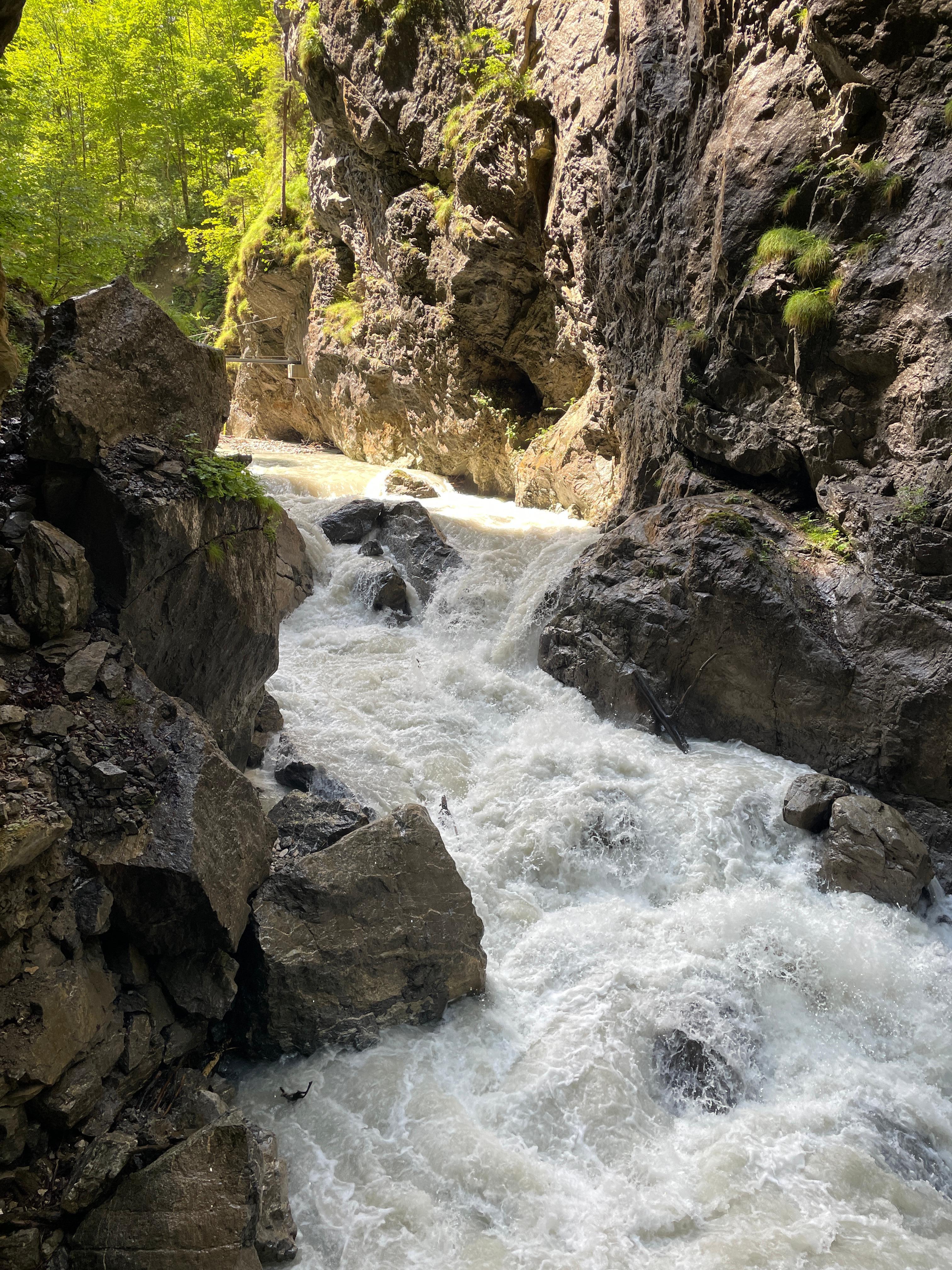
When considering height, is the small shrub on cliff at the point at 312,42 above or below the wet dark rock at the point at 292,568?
above

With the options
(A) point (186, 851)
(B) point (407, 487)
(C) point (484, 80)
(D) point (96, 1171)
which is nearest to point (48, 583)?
(A) point (186, 851)

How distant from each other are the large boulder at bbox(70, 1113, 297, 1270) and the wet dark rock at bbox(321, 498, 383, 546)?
11164mm

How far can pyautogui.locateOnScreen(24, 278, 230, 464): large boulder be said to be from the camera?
4.82 meters

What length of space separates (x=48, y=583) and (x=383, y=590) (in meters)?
8.04

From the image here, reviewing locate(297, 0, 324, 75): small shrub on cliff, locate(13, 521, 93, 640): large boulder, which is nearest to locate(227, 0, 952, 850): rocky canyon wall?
locate(297, 0, 324, 75): small shrub on cliff

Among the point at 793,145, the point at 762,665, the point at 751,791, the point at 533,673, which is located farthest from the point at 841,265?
the point at 533,673

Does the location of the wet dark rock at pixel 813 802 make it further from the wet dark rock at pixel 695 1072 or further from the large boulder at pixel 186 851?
the large boulder at pixel 186 851

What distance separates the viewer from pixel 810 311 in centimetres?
750

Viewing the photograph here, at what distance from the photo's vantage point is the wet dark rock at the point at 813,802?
7.13m

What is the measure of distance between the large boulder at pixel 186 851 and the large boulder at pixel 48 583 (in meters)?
0.60

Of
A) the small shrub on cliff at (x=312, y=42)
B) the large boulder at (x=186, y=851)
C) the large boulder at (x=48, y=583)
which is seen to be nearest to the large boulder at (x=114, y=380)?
the large boulder at (x=48, y=583)

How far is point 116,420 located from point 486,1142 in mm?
5314

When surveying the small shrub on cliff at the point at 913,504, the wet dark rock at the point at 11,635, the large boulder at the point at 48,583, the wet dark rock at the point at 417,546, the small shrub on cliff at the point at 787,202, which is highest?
the small shrub on cliff at the point at 787,202

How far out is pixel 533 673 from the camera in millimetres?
10641
